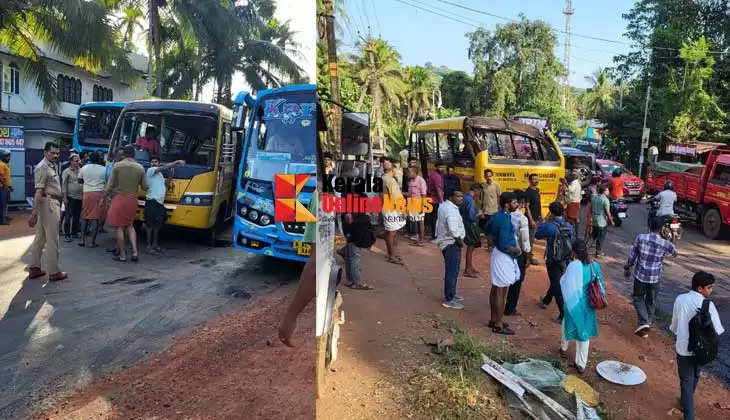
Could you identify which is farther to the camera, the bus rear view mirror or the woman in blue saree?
the woman in blue saree

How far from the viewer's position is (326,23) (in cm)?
148

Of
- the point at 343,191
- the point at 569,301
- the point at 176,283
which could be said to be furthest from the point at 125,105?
the point at 569,301

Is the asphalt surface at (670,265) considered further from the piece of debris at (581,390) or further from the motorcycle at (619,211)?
the piece of debris at (581,390)

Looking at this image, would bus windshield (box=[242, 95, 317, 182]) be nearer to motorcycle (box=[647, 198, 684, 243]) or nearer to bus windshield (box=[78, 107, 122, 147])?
bus windshield (box=[78, 107, 122, 147])

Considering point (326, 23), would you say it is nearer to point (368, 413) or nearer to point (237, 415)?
point (237, 415)

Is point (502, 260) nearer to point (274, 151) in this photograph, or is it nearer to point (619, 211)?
point (619, 211)

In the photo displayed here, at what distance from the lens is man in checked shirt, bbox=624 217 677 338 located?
5527mm

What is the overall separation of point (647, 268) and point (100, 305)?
5.70 metres

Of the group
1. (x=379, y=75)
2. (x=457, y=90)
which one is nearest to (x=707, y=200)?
(x=457, y=90)

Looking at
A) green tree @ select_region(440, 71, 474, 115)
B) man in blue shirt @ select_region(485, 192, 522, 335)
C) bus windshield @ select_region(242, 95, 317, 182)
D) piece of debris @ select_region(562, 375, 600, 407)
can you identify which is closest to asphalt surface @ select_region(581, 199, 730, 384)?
man in blue shirt @ select_region(485, 192, 522, 335)

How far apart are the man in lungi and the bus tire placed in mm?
9465

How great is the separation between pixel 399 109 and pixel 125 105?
49.4 inches

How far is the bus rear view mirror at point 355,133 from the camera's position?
1573mm

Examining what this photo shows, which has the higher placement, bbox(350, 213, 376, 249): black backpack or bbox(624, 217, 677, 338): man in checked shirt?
bbox(350, 213, 376, 249): black backpack
